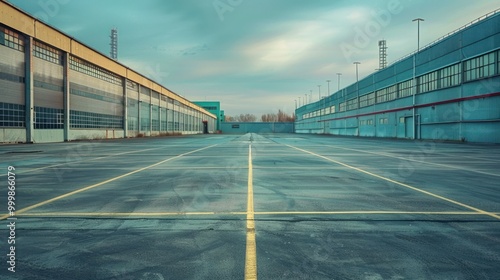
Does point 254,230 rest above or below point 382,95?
below

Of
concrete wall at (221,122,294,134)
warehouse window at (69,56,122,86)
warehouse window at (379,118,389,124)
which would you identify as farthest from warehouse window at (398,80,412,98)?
concrete wall at (221,122,294,134)

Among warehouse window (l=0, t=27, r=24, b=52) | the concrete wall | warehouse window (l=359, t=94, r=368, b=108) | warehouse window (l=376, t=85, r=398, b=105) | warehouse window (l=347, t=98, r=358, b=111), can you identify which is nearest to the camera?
warehouse window (l=0, t=27, r=24, b=52)

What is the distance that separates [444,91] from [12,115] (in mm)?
45092

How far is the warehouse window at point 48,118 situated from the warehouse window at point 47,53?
5.35 metres

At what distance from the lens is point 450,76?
123 feet

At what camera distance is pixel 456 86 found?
36.0 m

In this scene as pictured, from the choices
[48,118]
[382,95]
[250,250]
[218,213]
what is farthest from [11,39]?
[382,95]

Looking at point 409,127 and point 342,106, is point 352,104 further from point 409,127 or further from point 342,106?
point 409,127

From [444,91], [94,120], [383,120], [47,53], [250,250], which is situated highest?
A: [47,53]

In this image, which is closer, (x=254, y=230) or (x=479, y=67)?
(x=254, y=230)

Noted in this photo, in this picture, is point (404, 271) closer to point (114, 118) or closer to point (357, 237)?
point (357, 237)

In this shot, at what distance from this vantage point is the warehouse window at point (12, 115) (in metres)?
28.8

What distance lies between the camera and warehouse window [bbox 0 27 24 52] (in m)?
28.7

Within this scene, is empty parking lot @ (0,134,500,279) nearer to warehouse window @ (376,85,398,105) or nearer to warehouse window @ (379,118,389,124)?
warehouse window @ (376,85,398,105)
